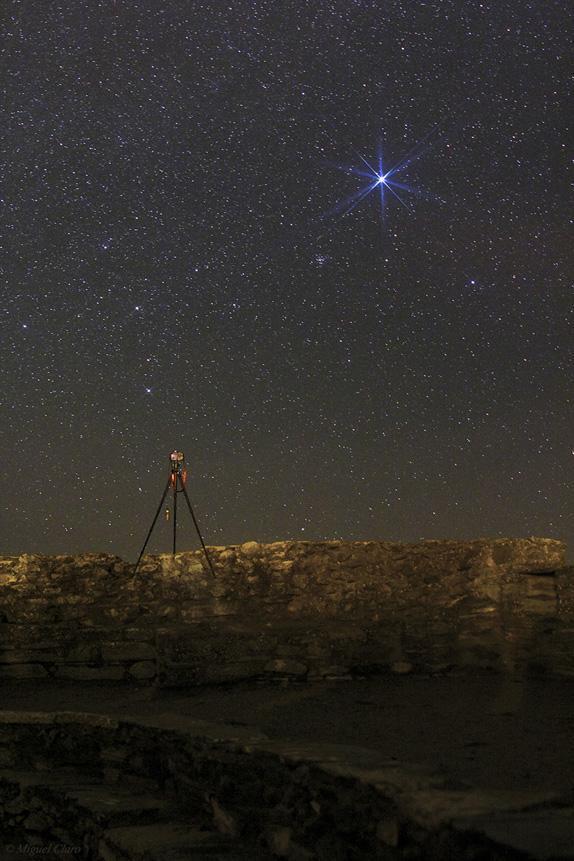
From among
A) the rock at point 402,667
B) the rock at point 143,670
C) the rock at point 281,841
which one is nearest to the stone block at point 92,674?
the rock at point 143,670

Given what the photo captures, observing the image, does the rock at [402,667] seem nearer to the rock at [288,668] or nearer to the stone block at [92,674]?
the rock at [288,668]

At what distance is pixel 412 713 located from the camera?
620 centimetres

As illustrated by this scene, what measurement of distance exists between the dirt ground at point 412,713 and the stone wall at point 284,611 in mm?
266

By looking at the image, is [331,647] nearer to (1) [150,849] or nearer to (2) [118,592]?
(2) [118,592]

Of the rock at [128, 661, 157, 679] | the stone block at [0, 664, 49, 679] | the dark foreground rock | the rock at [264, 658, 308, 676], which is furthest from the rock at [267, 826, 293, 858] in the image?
the stone block at [0, 664, 49, 679]

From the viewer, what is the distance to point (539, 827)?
2957mm

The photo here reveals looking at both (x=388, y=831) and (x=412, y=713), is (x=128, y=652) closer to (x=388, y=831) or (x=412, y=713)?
(x=412, y=713)

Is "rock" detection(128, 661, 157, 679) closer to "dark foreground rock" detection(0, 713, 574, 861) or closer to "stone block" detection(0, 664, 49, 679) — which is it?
"stone block" detection(0, 664, 49, 679)

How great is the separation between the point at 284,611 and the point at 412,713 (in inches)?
88.0

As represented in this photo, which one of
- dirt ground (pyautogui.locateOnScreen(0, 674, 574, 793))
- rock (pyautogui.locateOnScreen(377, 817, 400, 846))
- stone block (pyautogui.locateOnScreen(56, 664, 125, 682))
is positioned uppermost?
stone block (pyautogui.locateOnScreen(56, 664, 125, 682))

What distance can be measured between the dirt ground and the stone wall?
0.87 feet

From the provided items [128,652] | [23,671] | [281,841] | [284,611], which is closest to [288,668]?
[284,611]

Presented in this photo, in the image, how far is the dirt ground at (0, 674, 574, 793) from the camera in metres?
4.45

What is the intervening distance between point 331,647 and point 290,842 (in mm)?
4046
